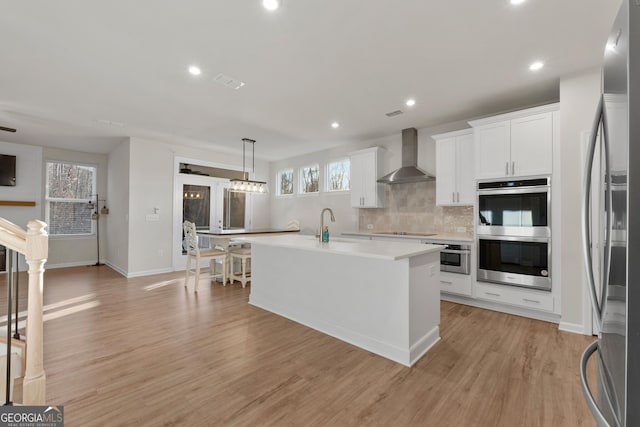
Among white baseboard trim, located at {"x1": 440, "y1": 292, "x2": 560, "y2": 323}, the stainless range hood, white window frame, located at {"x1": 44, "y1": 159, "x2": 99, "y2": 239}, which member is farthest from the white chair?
white window frame, located at {"x1": 44, "y1": 159, "x2": 99, "y2": 239}

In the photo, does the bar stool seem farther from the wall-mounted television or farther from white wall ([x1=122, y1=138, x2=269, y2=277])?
the wall-mounted television

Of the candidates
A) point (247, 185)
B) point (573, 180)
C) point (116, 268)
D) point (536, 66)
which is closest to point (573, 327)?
point (573, 180)

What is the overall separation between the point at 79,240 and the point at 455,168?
26.4ft

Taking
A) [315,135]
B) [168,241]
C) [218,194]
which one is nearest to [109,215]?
[168,241]

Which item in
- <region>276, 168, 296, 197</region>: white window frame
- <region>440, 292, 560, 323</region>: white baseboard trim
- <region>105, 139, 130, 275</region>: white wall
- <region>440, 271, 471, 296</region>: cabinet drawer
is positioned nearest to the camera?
<region>440, 292, 560, 323</region>: white baseboard trim

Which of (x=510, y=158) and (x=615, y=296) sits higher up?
(x=510, y=158)

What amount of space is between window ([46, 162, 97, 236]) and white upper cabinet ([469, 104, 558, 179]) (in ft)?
26.7

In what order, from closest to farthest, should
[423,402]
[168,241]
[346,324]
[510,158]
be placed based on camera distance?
[423,402] → [346,324] → [510,158] → [168,241]

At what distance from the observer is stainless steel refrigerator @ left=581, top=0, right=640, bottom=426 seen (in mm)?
706

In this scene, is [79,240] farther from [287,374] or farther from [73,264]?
[287,374]

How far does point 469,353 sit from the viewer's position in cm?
243

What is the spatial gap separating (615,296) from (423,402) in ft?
4.60

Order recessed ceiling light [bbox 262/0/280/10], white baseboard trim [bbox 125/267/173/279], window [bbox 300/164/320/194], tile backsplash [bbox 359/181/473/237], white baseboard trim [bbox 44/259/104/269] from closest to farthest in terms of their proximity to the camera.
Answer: recessed ceiling light [bbox 262/0/280/10], tile backsplash [bbox 359/181/473/237], white baseboard trim [bbox 125/267/173/279], white baseboard trim [bbox 44/259/104/269], window [bbox 300/164/320/194]

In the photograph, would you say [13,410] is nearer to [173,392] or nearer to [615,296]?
[173,392]
